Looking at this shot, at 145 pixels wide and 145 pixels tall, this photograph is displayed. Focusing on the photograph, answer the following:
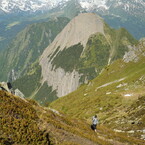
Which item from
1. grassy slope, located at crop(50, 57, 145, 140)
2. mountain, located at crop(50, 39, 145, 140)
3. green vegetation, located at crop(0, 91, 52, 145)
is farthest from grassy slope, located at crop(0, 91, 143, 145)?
grassy slope, located at crop(50, 57, 145, 140)

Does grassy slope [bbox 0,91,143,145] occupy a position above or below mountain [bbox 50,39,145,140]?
above

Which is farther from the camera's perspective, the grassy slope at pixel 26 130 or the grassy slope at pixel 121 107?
the grassy slope at pixel 121 107

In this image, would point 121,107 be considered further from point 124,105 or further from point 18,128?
point 18,128

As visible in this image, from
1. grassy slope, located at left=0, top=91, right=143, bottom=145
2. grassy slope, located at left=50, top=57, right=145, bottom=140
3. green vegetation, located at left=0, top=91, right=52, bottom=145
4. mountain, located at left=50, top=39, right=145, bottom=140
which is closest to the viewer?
green vegetation, located at left=0, top=91, right=52, bottom=145

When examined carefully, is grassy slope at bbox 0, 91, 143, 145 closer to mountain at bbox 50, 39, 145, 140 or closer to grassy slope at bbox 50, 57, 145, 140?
mountain at bbox 50, 39, 145, 140

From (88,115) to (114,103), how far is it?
1179cm

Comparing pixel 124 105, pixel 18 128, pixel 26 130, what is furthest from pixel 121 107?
pixel 18 128

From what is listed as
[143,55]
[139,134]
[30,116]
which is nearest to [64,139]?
[30,116]

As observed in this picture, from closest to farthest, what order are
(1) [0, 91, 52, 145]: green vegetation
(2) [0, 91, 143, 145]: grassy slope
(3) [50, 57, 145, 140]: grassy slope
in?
1. (1) [0, 91, 52, 145]: green vegetation
2. (2) [0, 91, 143, 145]: grassy slope
3. (3) [50, 57, 145, 140]: grassy slope

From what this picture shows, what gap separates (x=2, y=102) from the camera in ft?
80.7

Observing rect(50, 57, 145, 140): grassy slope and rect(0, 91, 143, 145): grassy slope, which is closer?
rect(0, 91, 143, 145): grassy slope

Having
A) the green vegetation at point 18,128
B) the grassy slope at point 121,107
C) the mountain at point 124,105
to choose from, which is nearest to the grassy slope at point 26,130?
the green vegetation at point 18,128

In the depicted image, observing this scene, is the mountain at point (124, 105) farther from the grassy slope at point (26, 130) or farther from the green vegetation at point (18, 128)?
the green vegetation at point (18, 128)

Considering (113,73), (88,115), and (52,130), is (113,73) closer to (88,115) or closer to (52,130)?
(88,115)
